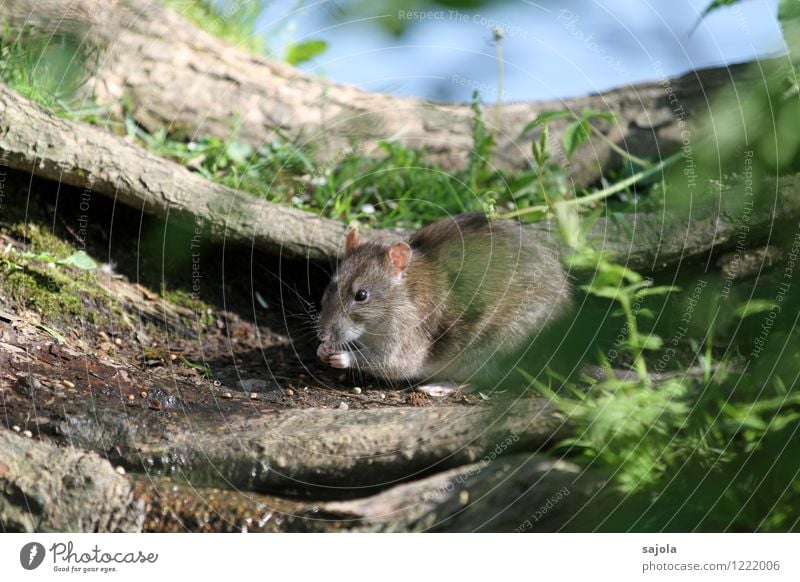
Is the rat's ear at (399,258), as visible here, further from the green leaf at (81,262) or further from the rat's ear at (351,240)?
the green leaf at (81,262)

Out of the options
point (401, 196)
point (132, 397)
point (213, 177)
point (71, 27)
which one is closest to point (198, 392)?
point (132, 397)

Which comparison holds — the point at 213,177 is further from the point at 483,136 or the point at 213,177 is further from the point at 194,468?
the point at 194,468

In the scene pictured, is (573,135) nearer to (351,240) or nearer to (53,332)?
(351,240)

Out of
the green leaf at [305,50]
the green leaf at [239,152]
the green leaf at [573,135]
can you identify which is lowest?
the green leaf at [239,152]

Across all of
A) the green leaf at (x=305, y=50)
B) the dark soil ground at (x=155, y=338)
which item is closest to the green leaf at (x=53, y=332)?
the dark soil ground at (x=155, y=338)

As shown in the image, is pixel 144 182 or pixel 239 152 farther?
pixel 239 152

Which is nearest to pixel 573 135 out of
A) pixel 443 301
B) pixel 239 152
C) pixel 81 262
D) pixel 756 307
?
pixel 443 301

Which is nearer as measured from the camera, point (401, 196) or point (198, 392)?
point (198, 392)
